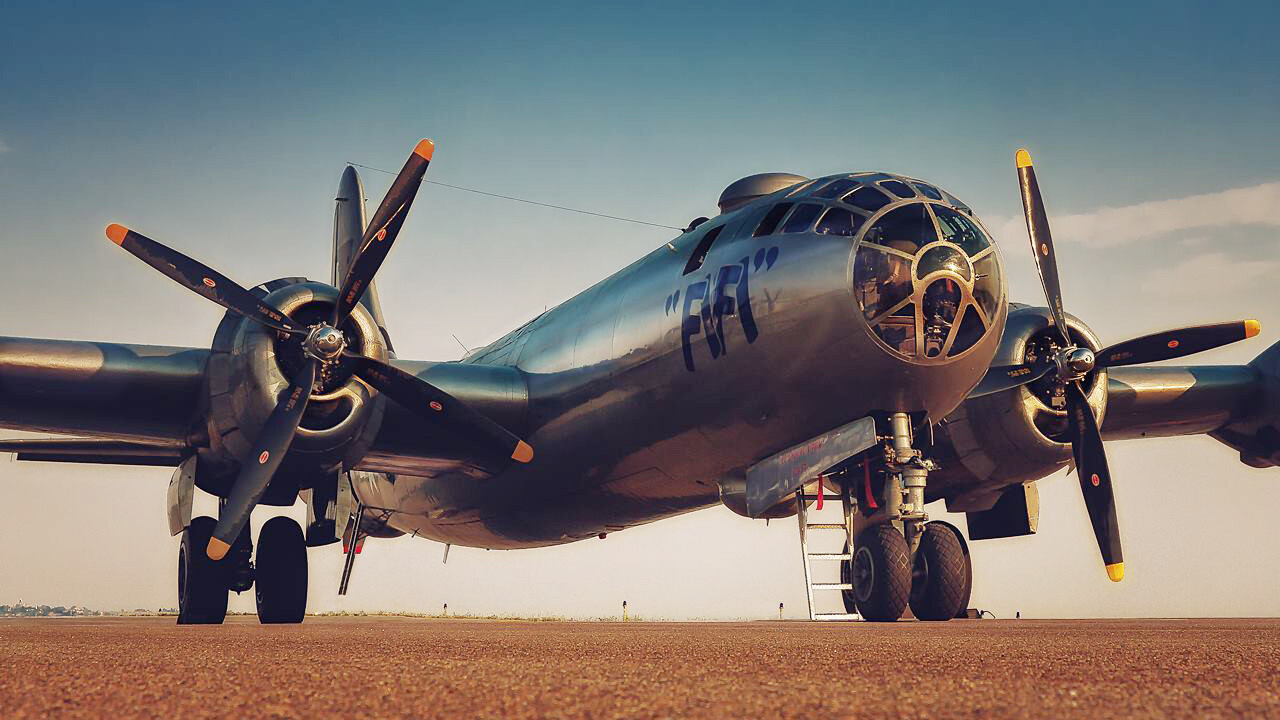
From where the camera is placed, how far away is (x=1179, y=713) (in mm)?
3713

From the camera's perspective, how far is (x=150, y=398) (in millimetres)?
13797

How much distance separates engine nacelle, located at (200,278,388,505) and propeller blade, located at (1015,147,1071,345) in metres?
8.62

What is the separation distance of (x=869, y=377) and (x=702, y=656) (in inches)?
190

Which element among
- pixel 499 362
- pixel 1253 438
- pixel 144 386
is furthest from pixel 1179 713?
pixel 1253 438

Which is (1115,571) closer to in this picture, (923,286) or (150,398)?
(923,286)

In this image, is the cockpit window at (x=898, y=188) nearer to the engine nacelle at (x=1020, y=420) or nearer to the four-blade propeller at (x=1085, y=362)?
the four-blade propeller at (x=1085, y=362)

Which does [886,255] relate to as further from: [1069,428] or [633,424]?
[1069,428]

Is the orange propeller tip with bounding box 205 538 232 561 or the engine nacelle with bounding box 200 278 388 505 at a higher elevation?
the engine nacelle with bounding box 200 278 388 505

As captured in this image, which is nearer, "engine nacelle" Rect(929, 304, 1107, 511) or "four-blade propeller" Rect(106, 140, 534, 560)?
"four-blade propeller" Rect(106, 140, 534, 560)

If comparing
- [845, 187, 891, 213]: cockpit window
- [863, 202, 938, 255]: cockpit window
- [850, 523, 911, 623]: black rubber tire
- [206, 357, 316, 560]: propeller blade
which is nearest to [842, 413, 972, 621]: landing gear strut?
[850, 523, 911, 623]: black rubber tire

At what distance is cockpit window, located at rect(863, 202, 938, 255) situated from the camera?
34.6 ft

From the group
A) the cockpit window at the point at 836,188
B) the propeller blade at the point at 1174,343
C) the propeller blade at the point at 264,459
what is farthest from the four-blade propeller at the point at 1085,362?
the propeller blade at the point at 264,459

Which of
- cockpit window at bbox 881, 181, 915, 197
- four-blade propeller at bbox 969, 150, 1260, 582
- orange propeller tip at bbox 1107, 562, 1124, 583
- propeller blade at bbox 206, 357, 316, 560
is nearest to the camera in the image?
cockpit window at bbox 881, 181, 915, 197

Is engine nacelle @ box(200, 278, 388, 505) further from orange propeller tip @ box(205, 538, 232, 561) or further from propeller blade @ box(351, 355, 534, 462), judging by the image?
orange propeller tip @ box(205, 538, 232, 561)
